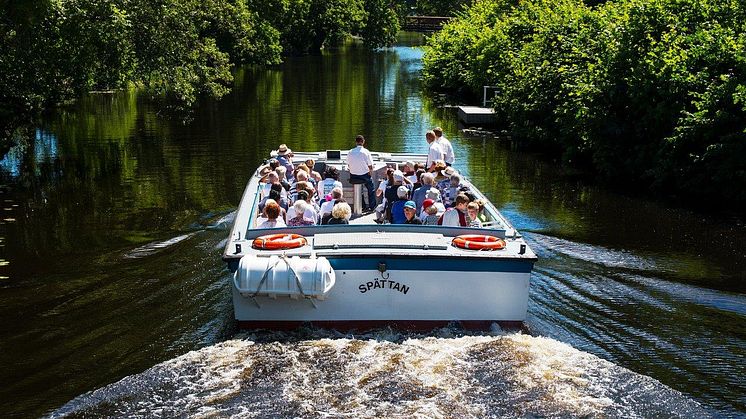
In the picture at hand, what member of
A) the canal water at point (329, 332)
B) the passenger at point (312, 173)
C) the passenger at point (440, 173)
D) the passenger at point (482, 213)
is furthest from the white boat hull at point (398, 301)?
the passenger at point (312, 173)

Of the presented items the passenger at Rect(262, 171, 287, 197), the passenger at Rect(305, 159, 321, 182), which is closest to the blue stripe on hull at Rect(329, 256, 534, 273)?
the passenger at Rect(262, 171, 287, 197)

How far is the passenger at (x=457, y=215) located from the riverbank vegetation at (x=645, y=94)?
7386 mm

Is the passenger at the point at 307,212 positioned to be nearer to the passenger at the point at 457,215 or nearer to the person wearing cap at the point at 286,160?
the passenger at the point at 457,215

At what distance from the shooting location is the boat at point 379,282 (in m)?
9.46

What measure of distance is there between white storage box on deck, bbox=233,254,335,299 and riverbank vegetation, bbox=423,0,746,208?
9988 mm

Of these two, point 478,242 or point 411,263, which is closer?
point 411,263

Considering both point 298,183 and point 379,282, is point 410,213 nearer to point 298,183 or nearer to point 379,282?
point 379,282

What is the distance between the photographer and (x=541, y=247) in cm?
1412

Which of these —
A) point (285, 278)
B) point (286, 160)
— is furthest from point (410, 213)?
point (286, 160)

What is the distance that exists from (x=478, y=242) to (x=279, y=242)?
236cm

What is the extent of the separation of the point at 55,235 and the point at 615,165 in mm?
12759

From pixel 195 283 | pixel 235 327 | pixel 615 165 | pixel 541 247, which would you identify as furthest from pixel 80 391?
pixel 615 165

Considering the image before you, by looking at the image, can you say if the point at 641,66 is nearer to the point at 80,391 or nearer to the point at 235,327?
the point at 235,327

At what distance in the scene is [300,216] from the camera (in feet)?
36.9
